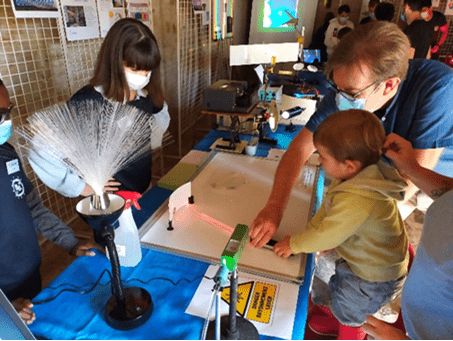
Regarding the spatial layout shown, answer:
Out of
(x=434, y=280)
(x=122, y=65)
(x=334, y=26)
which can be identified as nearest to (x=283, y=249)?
(x=434, y=280)

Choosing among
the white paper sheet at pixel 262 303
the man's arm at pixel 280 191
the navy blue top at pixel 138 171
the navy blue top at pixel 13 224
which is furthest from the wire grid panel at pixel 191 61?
Answer: the white paper sheet at pixel 262 303

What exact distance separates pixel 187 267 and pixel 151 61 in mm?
897

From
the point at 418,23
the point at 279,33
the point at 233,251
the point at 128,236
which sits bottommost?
the point at 128,236

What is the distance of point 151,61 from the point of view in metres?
1.44

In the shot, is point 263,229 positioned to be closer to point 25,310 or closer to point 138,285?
point 138,285

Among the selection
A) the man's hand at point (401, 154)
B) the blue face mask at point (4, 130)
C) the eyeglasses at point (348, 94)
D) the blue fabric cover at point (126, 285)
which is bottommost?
the blue fabric cover at point (126, 285)

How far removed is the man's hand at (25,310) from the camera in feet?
2.76

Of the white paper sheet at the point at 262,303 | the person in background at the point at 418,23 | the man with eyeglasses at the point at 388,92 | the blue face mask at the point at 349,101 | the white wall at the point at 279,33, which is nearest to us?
the white paper sheet at the point at 262,303

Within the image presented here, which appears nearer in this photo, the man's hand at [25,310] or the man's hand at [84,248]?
the man's hand at [25,310]

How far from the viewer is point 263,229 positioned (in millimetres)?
1133

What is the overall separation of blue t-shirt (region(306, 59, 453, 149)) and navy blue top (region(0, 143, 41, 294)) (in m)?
1.39

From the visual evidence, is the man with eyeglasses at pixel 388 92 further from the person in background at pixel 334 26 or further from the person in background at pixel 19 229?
the person in background at pixel 334 26

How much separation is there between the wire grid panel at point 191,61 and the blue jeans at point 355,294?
280 centimetres

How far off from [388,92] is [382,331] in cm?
82
